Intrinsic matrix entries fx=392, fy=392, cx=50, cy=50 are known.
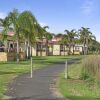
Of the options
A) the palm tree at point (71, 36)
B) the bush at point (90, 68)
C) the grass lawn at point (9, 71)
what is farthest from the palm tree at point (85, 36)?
the bush at point (90, 68)

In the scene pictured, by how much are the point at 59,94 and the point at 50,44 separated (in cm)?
8626

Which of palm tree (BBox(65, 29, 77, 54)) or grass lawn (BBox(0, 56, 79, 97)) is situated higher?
palm tree (BBox(65, 29, 77, 54))

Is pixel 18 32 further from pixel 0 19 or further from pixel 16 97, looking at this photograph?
pixel 16 97

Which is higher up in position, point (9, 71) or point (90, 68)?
point (90, 68)

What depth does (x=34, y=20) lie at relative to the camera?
45125 millimetres

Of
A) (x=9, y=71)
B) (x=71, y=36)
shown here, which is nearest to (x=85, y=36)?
(x=71, y=36)

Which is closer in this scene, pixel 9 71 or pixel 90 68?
pixel 90 68

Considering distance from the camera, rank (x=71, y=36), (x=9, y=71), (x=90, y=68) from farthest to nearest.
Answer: (x=71, y=36)
(x=9, y=71)
(x=90, y=68)

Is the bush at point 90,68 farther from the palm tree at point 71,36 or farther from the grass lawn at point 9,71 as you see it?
the palm tree at point 71,36

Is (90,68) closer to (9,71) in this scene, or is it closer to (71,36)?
(9,71)

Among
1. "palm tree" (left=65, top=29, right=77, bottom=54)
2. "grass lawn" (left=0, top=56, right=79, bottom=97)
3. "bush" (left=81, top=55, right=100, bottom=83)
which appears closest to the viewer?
"grass lawn" (left=0, top=56, right=79, bottom=97)

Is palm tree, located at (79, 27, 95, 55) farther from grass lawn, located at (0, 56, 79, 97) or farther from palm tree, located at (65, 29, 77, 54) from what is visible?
grass lawn, located at (0, 56, 79, 97)

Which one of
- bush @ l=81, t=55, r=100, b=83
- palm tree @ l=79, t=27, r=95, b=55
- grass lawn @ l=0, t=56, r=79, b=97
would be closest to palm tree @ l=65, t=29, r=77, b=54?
palm tree @ l=79, t=27, r=95, b=55

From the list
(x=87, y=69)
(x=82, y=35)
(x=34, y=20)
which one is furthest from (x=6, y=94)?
(x=82, y=35)
